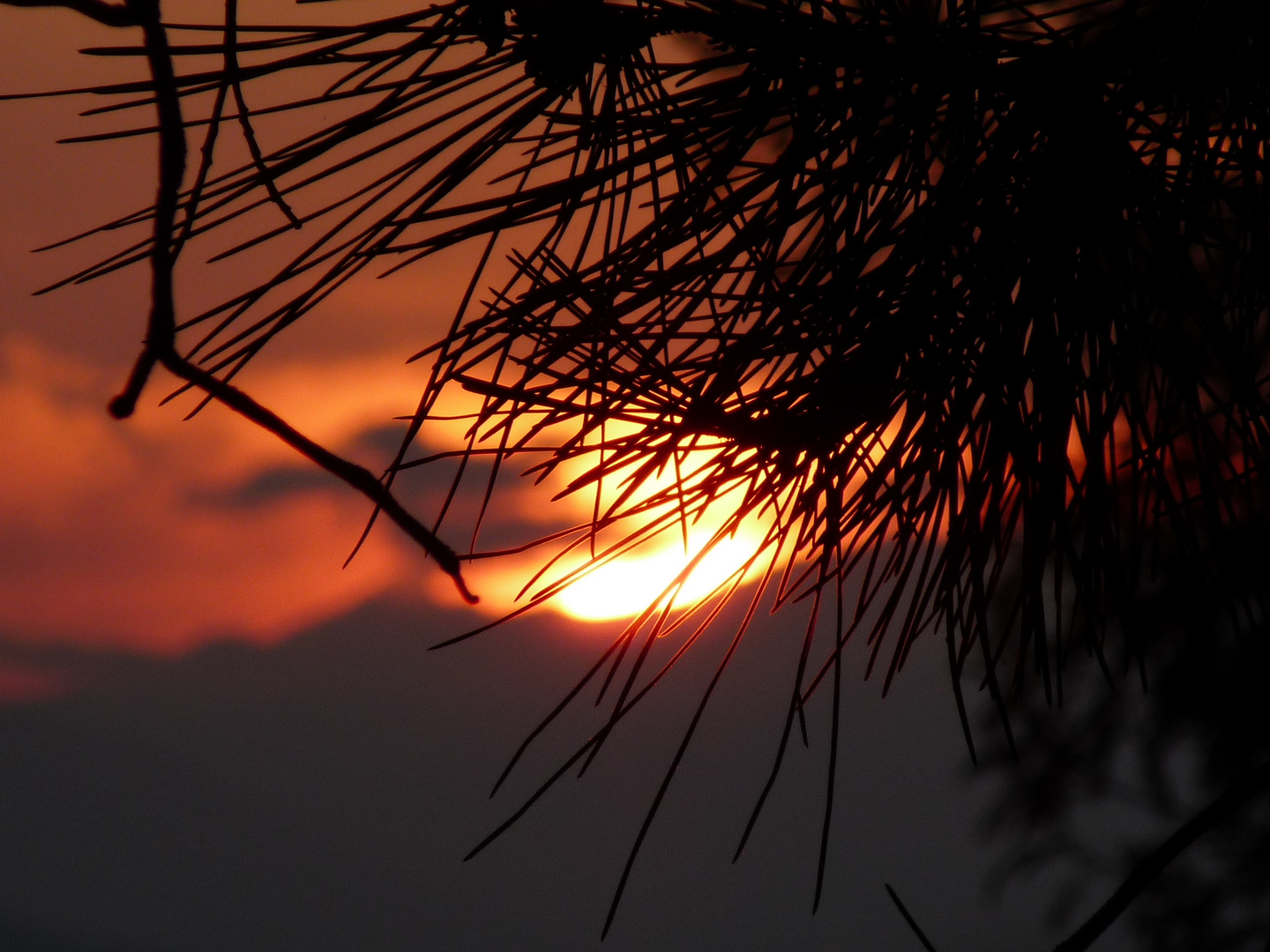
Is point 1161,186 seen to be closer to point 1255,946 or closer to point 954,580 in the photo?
point 954,580

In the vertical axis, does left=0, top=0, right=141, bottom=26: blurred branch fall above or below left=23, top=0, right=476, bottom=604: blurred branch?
above

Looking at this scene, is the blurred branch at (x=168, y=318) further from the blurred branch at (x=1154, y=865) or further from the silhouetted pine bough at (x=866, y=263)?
the blurred branch at (x=1154, y=865)

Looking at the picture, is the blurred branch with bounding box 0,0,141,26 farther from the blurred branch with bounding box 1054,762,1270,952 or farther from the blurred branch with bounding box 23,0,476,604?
the blurred branch with bounding box 1054,762,1270,952

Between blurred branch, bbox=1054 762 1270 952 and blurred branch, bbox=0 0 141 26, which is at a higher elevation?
blurred branch, bbox=0 0 141 26

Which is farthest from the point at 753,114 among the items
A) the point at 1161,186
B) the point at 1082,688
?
the point at 1082,688

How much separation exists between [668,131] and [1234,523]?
11.4 inches

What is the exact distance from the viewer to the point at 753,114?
1.33ft

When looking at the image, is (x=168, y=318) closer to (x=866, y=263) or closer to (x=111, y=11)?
(x=111, y=11)

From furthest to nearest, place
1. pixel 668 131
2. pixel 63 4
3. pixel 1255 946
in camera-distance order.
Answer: pixel 1255 946 < pixel 668 131 < pixel 63 4

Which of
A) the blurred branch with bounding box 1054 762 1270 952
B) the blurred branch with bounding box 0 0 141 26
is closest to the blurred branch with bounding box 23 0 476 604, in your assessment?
the blurred branch with bounding box 0 0 141 26

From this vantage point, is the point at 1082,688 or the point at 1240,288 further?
the point at 1082,688

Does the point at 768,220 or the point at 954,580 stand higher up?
the point at 768,220

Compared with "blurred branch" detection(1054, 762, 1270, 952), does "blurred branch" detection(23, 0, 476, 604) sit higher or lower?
higher

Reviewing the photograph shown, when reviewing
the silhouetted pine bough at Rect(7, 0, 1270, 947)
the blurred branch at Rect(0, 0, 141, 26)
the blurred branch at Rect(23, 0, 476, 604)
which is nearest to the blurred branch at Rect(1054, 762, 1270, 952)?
the silhouetted pine bough at Rect(7, 0, 1270, 947)
